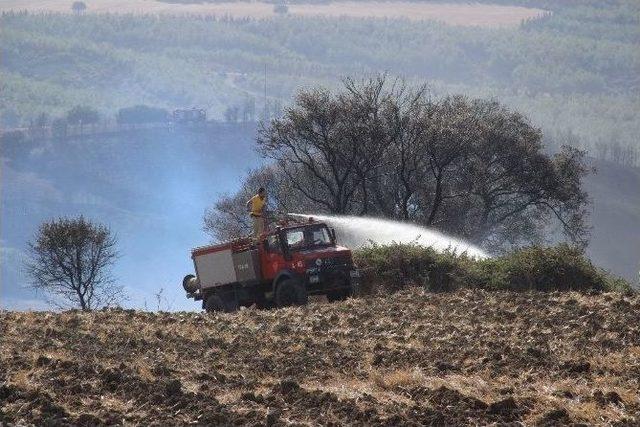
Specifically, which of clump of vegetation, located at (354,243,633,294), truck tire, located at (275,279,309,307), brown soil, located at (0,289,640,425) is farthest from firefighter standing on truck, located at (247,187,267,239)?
brown soil, located at (0,289,640,425)

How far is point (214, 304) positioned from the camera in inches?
1548

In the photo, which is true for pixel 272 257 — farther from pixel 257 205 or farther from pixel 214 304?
pixel 214 304

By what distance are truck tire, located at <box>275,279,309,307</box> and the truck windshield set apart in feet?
3.10

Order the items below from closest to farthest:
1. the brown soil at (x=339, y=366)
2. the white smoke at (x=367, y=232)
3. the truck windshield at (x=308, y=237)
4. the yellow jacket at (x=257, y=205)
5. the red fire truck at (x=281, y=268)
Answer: the brown soil at (x=339, y=366) < the red fire truck at (x=281, y=268) < the truck windshield at (x=308, y=237) < the yellow jacket at (x=257, y=205) < the white smoke at (x=367, y=232)

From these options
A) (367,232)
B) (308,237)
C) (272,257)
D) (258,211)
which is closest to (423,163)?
(367,232)

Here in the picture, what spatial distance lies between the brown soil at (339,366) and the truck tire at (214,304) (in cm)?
736

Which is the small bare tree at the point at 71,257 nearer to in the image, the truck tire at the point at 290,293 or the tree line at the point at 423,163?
the tree line at the point at 423,163

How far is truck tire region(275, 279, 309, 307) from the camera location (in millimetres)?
36450

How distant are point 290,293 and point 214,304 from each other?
3429mm

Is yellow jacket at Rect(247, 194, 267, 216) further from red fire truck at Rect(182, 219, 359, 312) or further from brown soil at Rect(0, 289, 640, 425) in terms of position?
brown soil at Rect(0, 289, 640, 425)

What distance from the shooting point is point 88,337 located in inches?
1016

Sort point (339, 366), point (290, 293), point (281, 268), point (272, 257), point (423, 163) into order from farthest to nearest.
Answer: point (423, 163) < point (272, 257) < point (281, 268) < point (290, 293) < point (339, 366)

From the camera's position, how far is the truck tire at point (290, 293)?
36.5 metres

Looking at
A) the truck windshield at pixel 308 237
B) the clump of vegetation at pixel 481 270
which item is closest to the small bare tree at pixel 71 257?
the clump of vegetation at pixel 481 270
